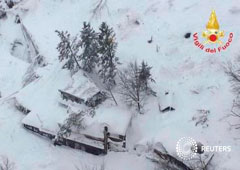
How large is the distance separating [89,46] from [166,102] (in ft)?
35.4

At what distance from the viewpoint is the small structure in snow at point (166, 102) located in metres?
36.5

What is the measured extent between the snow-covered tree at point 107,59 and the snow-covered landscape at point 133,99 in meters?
0.19

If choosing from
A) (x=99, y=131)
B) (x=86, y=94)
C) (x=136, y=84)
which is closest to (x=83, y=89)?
(x=86, y=94)

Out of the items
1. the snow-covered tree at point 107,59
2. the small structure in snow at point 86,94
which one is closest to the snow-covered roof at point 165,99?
the snow-covered tree at point 107,59

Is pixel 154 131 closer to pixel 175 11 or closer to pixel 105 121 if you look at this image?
pixel 105 121

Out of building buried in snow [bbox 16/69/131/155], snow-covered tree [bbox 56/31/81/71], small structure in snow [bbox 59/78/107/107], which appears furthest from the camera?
snow-covered tree [bbox 56/31/81/71]

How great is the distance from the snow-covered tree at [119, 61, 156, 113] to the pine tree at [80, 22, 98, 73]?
3.89 meters

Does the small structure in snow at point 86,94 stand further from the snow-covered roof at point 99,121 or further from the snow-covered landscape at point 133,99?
the snow-covered roof at point 99,121

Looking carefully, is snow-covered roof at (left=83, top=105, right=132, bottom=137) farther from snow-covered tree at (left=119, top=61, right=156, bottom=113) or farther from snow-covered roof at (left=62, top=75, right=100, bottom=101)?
snow-covered roof at (left=62, top=75, right=100, bottom=101)

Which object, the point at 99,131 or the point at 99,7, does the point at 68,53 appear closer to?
the point at 99,131

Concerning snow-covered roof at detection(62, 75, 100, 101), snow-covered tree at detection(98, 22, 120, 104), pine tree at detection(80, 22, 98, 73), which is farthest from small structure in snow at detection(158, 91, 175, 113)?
pine tree at detection(80, 22, 98, 73)

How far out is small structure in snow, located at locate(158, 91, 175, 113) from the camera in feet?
120

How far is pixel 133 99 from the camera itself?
36.8 meters

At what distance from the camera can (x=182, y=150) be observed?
30.7 metres
